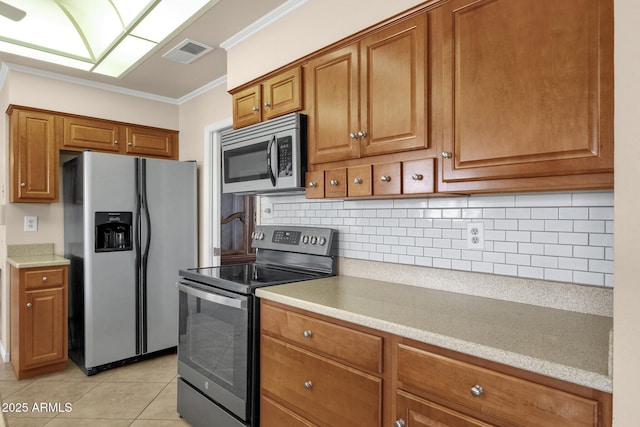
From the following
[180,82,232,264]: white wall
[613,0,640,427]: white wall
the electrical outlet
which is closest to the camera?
[613,0,640,427]: white wall

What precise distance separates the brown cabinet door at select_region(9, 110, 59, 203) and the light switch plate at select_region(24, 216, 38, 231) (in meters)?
0.20

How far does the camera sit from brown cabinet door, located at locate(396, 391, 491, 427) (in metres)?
1.13

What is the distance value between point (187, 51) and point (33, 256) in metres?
2.17

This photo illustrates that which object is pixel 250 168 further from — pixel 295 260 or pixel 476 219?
pixel 476 219

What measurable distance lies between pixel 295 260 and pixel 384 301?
93 cm

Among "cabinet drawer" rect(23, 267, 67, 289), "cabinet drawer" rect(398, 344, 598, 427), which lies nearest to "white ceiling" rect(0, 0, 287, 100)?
"cabinet drawer" rect(23, 267, 67, 289)

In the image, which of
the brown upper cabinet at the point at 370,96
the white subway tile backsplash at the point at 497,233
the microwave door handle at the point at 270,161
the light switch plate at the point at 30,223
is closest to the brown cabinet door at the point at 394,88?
the brown upper cabinet at the point at 370,96

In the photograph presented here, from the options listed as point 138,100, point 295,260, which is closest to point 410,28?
point 295,260

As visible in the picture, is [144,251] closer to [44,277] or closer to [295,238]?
[44,277]

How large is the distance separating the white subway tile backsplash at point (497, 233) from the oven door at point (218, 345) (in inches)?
29.0

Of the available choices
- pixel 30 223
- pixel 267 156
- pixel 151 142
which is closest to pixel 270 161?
pixel 267 156

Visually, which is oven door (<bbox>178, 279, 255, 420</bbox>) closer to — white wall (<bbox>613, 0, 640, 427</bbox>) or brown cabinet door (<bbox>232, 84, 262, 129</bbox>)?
brown cabinet door (<bbox>232, 84, 262, 129</bbox>)

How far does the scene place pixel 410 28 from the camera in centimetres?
165

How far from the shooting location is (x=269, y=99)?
233 centimetres
